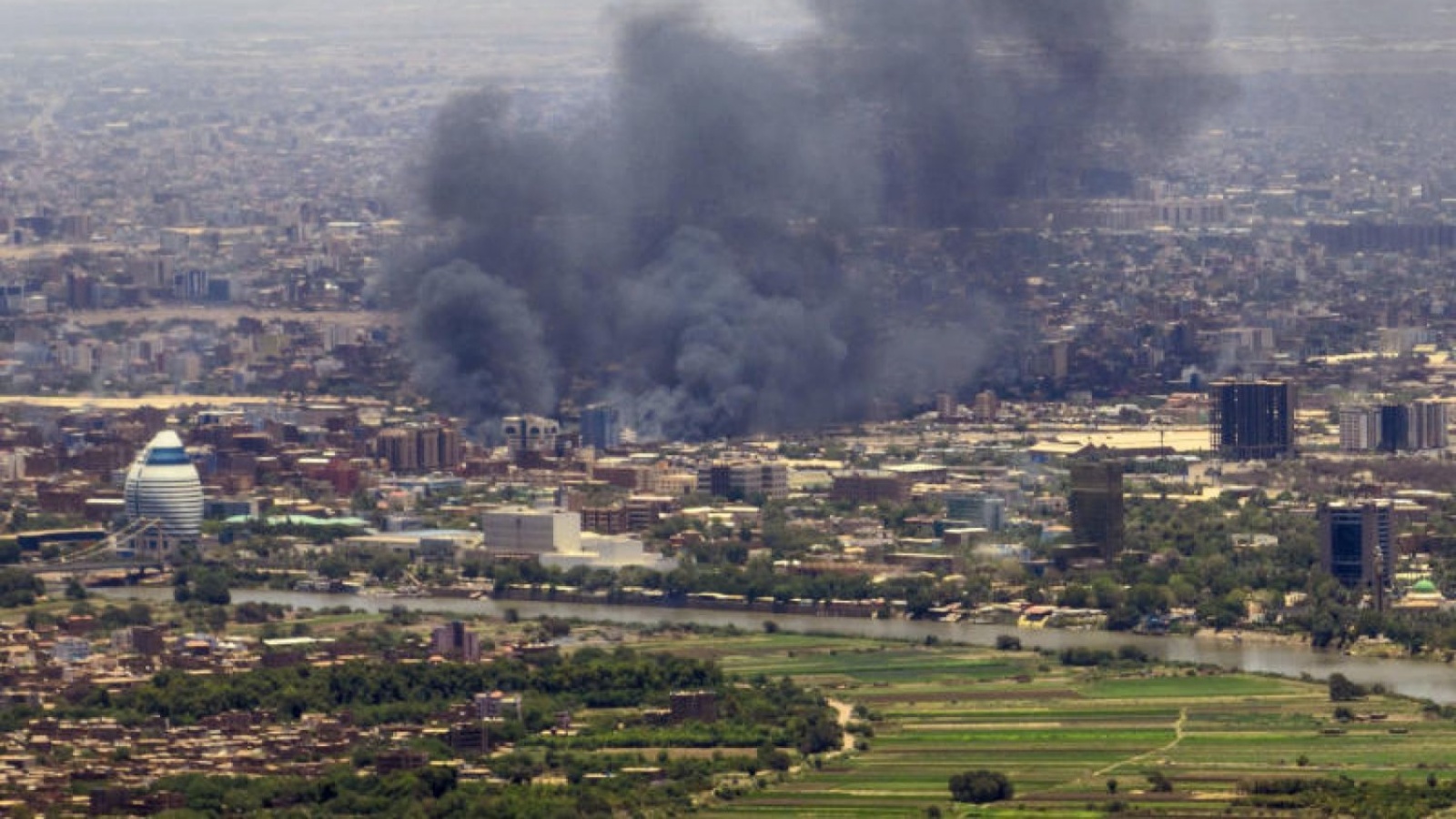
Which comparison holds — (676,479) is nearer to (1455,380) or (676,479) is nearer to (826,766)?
(1455,380)

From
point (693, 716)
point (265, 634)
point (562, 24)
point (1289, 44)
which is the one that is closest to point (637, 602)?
point (265, 634)

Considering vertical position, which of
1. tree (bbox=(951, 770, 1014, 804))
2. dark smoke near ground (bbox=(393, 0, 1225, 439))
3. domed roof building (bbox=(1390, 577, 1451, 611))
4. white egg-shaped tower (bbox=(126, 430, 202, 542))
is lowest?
tree (bbox=(951, 770, 1014, 804))

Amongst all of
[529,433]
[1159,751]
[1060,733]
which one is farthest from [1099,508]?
[1159,751]

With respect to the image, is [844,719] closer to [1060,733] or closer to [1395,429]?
[1060,733]

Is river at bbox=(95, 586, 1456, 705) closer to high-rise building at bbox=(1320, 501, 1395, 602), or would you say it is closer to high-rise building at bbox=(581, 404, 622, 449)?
high-rise building at bbox=(1320, 501, 1395, 602)

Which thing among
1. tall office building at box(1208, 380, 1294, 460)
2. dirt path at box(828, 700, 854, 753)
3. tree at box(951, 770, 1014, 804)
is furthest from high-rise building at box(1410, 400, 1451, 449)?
tree at box(951, 770, 1014, 804)
